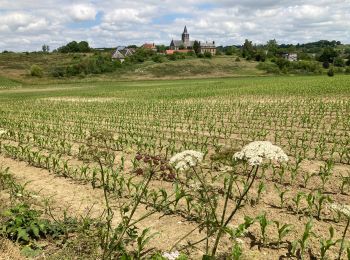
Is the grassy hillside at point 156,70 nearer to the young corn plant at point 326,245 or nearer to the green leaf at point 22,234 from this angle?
the green leaf at point 22,234

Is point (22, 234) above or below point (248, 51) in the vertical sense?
below

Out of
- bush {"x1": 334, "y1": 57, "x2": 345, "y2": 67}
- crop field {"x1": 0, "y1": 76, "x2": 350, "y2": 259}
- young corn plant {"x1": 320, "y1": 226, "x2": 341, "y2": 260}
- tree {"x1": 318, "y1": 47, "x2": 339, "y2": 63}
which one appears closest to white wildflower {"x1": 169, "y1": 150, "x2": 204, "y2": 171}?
crop field {"x1": 0, "y1": 76, "x2": 350, "y2": 259}

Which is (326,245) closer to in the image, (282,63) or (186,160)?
(186,160)

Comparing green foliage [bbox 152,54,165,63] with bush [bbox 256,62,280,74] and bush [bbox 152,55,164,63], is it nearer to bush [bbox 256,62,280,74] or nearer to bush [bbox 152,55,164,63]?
bush [bbox 152,55,164,63]

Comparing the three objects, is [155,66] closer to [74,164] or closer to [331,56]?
[331,56]

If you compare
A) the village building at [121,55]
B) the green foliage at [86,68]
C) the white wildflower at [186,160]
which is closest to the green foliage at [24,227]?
the white wildflower at [186,160]

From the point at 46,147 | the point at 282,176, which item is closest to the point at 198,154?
the point at 282,176

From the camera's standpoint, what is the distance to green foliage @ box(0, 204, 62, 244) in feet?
19.4

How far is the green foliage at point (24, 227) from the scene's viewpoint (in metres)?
5.92

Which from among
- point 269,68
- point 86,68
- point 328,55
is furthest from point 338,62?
point 86,68

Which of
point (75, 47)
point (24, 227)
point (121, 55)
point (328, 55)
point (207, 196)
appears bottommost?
point (24, 227)

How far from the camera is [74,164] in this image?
11.5 metres

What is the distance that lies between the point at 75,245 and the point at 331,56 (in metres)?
146

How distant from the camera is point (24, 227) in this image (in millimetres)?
6129
